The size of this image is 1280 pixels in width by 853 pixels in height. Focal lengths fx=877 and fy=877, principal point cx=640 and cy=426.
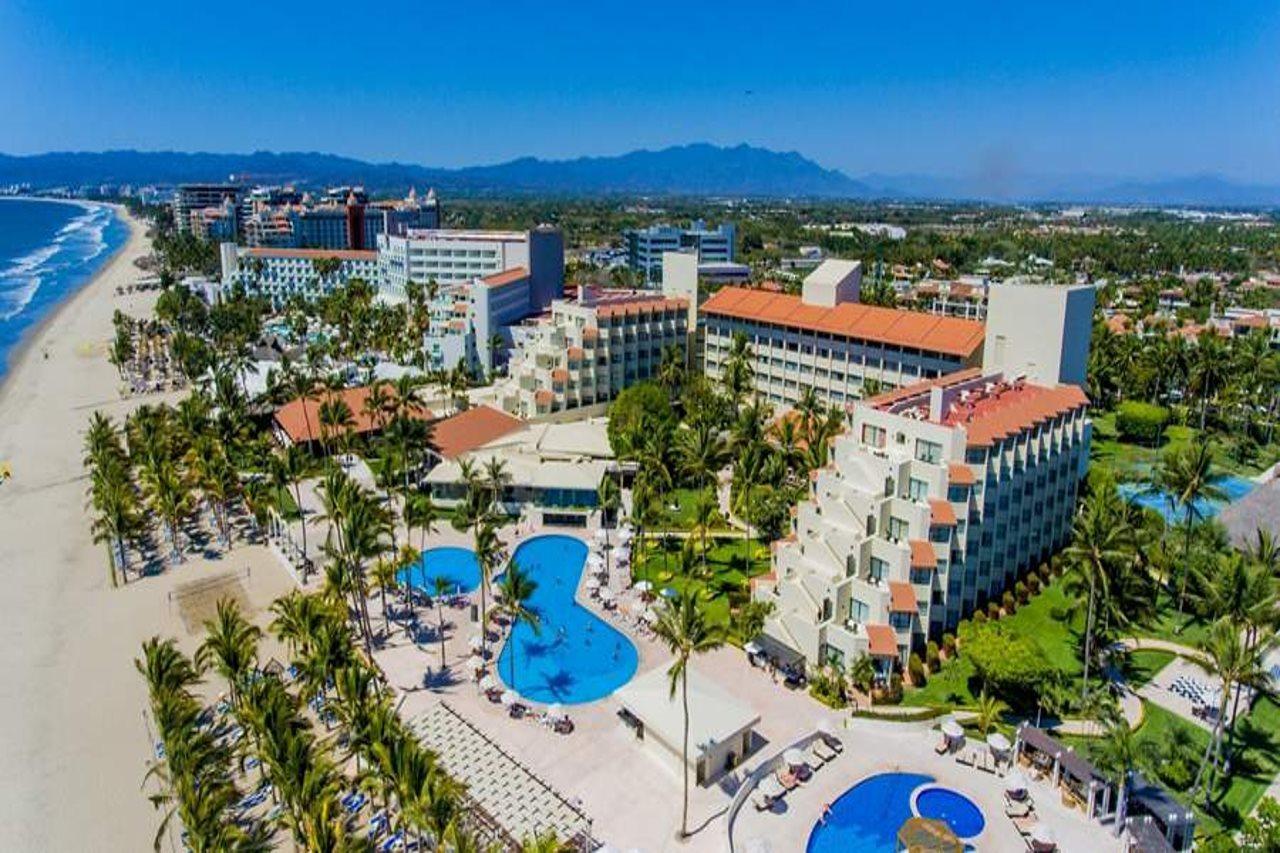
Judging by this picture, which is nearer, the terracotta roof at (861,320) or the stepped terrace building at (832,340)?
the terracotta roof at (861,320)

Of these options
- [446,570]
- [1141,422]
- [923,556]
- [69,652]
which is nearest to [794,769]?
[923,556]

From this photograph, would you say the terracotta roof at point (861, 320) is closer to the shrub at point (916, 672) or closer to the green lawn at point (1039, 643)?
the green lawn at point (1039, 643)

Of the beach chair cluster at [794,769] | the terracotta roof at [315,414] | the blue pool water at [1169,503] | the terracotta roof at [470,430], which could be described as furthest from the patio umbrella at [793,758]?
the terracotta roof at [315,414]

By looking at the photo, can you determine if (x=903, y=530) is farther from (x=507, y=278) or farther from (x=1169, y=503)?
(x=507, y=278)

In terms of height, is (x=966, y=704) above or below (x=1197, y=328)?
below

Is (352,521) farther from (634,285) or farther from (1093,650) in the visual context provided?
(634,285)

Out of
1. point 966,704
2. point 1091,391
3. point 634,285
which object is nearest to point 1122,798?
point 966,704
